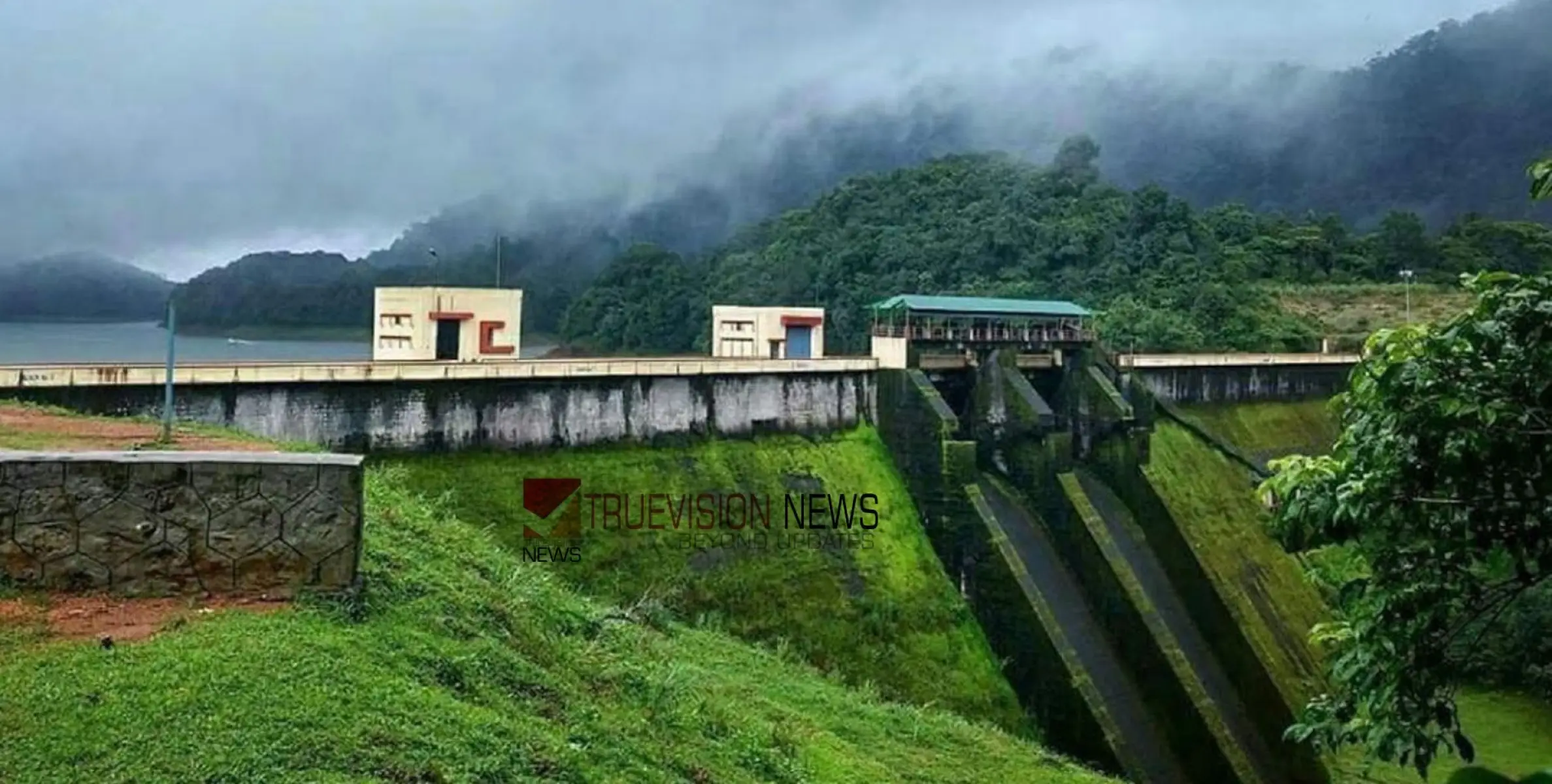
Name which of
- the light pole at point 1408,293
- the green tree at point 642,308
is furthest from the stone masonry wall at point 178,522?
the light pole at point 1408,293

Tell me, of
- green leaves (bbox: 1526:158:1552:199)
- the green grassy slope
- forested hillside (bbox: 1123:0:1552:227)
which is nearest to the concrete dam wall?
the green grassy slope

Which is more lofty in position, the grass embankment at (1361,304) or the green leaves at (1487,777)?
the grass embankment at (1361,304)

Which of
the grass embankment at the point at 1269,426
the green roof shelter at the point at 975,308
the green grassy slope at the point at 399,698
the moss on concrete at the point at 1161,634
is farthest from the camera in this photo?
the grass embankment at the point at 1269,426

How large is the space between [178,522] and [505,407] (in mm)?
9233

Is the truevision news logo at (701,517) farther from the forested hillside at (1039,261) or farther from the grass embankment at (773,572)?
the forested hillside at (1039,261)

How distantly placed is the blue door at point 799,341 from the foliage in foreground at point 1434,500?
60.7ft

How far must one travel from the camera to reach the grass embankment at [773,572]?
14164 mm

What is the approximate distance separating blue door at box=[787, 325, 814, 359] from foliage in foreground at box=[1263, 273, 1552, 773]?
1849cm

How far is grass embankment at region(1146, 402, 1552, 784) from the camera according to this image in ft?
54.1

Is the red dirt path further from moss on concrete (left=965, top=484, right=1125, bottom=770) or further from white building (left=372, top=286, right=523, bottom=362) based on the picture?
white building (left=372, top=286, right=523, bottom=362)

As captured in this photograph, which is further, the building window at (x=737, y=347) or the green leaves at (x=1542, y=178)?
the building window at (x=737, y=347)

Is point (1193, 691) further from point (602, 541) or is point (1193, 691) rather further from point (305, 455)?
point (305, 455)

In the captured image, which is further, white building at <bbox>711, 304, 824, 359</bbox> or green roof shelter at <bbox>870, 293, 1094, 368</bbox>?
white building at <bbox>711, 304, 824, 359</bbox>

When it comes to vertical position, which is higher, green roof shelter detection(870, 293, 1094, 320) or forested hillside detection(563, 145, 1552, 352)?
forested hillside detection(563, 145, 1552, 352)
